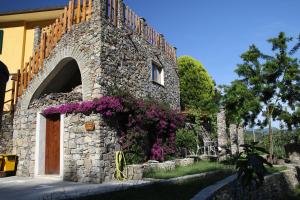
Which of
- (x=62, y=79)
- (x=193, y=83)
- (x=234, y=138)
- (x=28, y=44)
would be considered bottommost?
(x=234, y=138)

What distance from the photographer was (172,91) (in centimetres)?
1686

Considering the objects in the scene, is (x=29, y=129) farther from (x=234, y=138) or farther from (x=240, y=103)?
(x=234, y=138)

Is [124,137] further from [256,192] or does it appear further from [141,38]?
[141,38]

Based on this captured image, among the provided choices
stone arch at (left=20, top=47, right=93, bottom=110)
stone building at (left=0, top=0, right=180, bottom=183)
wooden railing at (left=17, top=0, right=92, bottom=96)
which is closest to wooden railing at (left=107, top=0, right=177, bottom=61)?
stone building at (left=0, top=0, right=180, bottom=183)

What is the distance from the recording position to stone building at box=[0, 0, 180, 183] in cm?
940

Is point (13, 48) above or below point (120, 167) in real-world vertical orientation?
above

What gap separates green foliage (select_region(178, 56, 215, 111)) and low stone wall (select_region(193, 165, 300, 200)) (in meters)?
10.3

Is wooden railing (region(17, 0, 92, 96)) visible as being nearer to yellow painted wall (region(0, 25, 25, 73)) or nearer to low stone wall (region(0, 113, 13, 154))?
low stone wall (region(0, 113, 13, 154))

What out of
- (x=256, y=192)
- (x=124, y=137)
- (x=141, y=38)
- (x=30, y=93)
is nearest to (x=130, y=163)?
(x=124, y=137)

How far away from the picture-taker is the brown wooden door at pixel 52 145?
1052cm

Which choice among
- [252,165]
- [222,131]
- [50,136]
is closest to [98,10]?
[50,136]

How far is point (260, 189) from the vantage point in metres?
8.57

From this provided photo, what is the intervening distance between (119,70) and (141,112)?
1882mm

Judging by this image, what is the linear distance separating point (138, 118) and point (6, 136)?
18.4ft
